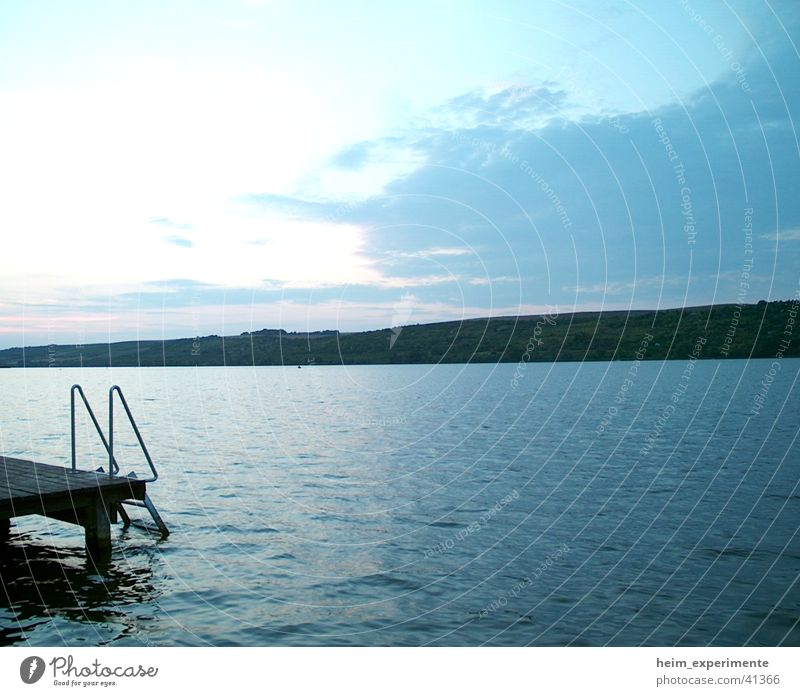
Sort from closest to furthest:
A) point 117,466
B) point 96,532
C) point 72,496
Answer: point 72,496, point 96,532, point 117,466

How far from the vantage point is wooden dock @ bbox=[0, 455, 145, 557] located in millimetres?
12891

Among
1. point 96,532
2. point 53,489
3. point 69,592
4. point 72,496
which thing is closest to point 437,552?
point 96,532

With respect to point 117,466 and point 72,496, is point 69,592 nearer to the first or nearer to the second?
point 72,496

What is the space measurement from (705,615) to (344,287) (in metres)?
19.0

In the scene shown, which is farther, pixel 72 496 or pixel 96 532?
pixel 96 532

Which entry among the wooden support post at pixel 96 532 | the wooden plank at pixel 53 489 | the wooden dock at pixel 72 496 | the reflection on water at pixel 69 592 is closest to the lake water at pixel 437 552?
the reflection on water at pixel 69 592

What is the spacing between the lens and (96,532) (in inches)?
568

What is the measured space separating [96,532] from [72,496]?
→ 1162 mm

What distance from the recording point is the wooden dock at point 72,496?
12891mm

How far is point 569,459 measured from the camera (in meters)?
30.7

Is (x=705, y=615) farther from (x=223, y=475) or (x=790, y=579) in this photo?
(x=223, y=475)

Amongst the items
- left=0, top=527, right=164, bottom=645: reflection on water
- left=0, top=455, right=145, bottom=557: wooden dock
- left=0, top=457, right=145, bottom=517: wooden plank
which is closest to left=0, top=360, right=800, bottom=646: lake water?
left=0, top=527, right=164, bottom=645: reflection on water

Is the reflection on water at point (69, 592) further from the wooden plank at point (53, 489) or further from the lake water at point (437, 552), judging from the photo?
the wooden plank at point (53, 489)

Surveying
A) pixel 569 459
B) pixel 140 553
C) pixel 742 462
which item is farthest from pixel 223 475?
pixel 742 462
